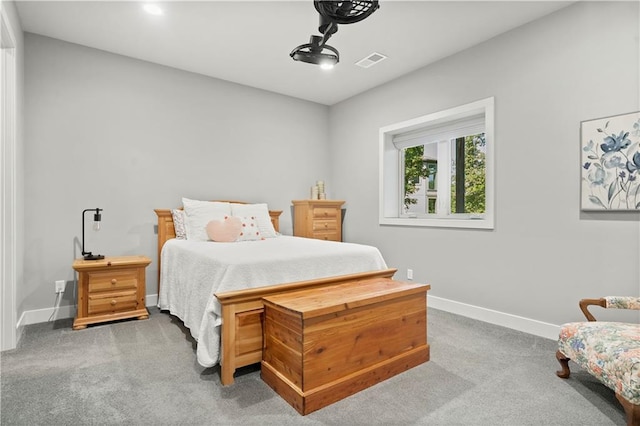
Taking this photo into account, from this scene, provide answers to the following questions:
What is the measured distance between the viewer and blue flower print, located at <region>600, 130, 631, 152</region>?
7.77ft

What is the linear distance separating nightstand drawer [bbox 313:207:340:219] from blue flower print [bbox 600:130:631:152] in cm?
285

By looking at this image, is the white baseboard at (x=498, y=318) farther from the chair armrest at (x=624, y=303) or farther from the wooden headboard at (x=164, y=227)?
the wooden headboard at (x=164, y=227)

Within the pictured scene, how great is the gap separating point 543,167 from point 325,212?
8.13 feet

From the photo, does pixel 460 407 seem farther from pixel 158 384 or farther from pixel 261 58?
pixel 261 58

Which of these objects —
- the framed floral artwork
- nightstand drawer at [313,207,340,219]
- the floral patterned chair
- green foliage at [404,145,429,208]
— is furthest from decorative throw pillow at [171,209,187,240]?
the framed floral artwork

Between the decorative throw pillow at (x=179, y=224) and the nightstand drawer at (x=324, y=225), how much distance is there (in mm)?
1563

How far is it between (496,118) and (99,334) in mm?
3809

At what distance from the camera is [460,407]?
1743mm

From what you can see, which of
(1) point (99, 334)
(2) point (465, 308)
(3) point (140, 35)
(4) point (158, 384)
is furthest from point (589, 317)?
(3) point (140, 35)

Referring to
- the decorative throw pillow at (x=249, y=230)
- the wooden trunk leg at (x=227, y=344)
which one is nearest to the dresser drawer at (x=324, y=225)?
the decorative throw pillow at (x=249, y=230)

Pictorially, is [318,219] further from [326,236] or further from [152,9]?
[152,9]

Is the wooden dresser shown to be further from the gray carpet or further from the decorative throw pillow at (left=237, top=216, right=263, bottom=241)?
the gray carpet

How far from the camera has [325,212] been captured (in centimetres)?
454

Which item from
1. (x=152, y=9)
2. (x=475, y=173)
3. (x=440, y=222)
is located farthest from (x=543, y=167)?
(x=152, y=9)
